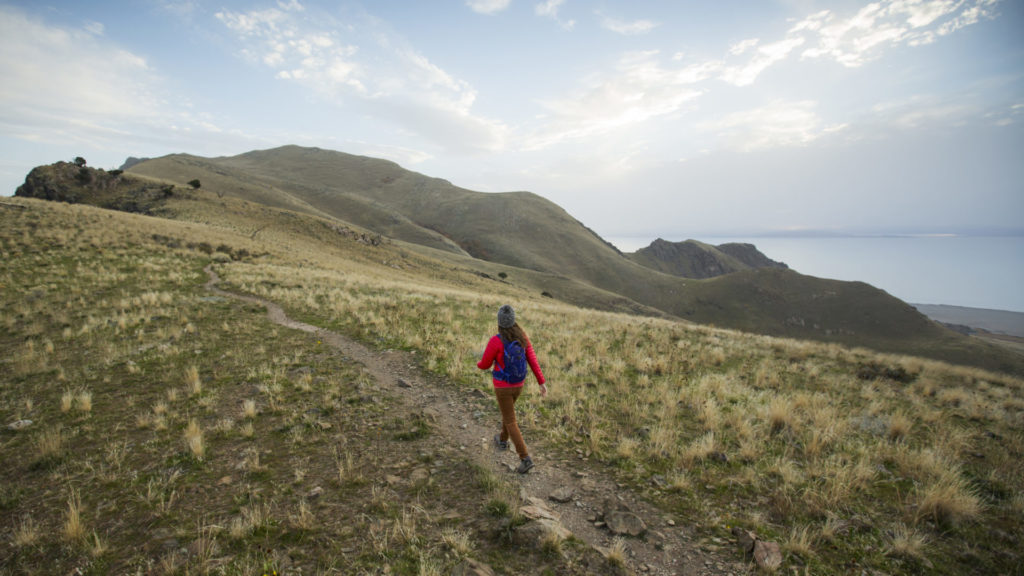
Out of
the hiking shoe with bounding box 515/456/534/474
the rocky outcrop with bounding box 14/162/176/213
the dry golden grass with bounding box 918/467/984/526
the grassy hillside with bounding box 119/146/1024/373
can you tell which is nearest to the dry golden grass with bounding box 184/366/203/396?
the hiking shoe with bounding box 515/456/534/474

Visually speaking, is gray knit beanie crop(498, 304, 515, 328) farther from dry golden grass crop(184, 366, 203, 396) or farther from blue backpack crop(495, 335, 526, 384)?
dry golden grass crop(184, 366, 203, 396)

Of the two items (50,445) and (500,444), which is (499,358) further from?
(50,445)

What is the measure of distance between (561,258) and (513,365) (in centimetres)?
12116

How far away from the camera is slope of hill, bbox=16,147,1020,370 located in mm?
92812

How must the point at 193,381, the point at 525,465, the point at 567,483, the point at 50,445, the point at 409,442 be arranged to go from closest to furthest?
the point at 567,483 < the point at 525,465 < the point at 50,445 < the point at 409,442 < the point at 193,381

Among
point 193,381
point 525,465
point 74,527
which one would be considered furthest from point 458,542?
point 193,381

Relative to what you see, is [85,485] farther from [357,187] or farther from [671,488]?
[357,187]

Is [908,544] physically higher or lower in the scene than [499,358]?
lower

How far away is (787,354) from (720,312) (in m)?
119

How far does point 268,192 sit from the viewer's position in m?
95.7

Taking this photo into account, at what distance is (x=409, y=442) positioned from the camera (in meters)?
6.61

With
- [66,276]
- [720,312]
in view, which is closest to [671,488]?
[66,276]

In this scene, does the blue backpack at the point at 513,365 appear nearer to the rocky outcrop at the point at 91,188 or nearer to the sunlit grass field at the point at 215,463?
the sunlit grass field at the point at 215,463

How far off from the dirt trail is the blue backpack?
1425 mm
